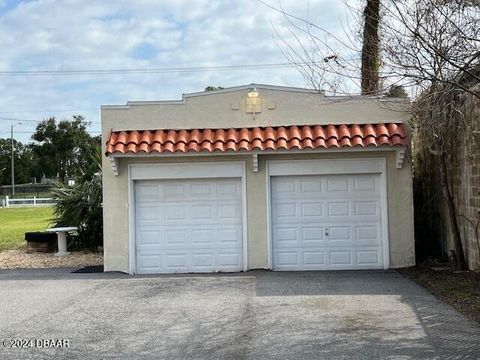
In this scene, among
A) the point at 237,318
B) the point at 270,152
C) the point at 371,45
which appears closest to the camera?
the point at 237,318

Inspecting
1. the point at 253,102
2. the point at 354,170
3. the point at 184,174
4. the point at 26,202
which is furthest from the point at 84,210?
the point at 26,202

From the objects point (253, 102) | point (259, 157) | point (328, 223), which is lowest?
point (328, 223)

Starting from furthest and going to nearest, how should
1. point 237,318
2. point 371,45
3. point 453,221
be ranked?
1. point 453,221
2. point 371,45
3. point 237,318

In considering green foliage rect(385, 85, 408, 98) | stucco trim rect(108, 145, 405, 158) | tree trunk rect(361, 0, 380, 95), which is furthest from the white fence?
tree trunk rect(361, 0, 380, 95)

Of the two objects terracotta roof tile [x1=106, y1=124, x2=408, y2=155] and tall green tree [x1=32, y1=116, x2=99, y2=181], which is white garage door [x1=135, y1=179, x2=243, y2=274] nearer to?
terracotta roof tile [x1=106, y1=124, x2=408, y2=155]

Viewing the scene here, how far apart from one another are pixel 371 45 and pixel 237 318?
4.65 meters

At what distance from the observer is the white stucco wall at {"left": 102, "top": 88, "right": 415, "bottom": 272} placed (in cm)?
1269

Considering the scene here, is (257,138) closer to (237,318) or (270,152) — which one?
(270,152)

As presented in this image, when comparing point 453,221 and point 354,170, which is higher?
point 354,170

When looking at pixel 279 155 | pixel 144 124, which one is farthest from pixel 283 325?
pixel 144 124

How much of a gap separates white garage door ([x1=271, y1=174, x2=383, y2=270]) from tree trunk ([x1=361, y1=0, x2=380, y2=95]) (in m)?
3.55

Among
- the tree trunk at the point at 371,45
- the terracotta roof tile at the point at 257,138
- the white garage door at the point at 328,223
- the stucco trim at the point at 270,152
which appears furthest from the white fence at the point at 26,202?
the tree trunk at the point at 371,45

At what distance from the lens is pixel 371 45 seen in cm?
913

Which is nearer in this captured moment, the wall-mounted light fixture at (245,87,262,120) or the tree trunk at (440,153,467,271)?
the tree trunk at (440,153,467,271)
